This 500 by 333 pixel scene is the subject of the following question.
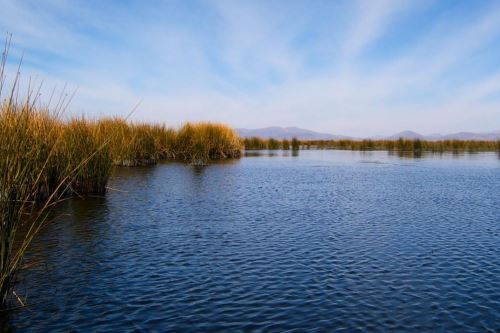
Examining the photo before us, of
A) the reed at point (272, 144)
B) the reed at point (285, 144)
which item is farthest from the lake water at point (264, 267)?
the reed at point (285, 144)

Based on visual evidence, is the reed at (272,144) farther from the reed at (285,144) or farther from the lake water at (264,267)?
the lake water at (264,267)

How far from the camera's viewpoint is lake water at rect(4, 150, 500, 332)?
6.99 metres

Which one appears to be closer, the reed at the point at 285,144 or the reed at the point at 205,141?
the reed at the point at 205,141

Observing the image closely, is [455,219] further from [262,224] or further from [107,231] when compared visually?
[107,231]

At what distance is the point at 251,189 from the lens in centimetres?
2231

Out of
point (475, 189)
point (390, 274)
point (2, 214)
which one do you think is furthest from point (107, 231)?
point (475, 189)

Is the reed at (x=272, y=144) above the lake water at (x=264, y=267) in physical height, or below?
above

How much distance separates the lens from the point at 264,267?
9586mm

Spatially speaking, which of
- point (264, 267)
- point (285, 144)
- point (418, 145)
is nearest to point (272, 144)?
point (285, 144)

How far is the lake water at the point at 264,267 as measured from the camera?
6.99 m

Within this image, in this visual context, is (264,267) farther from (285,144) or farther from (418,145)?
(285,144)

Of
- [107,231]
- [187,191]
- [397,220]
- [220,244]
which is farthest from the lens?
[187,191]

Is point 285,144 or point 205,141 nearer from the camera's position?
point 205,141

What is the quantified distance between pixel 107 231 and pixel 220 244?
3.64 m
